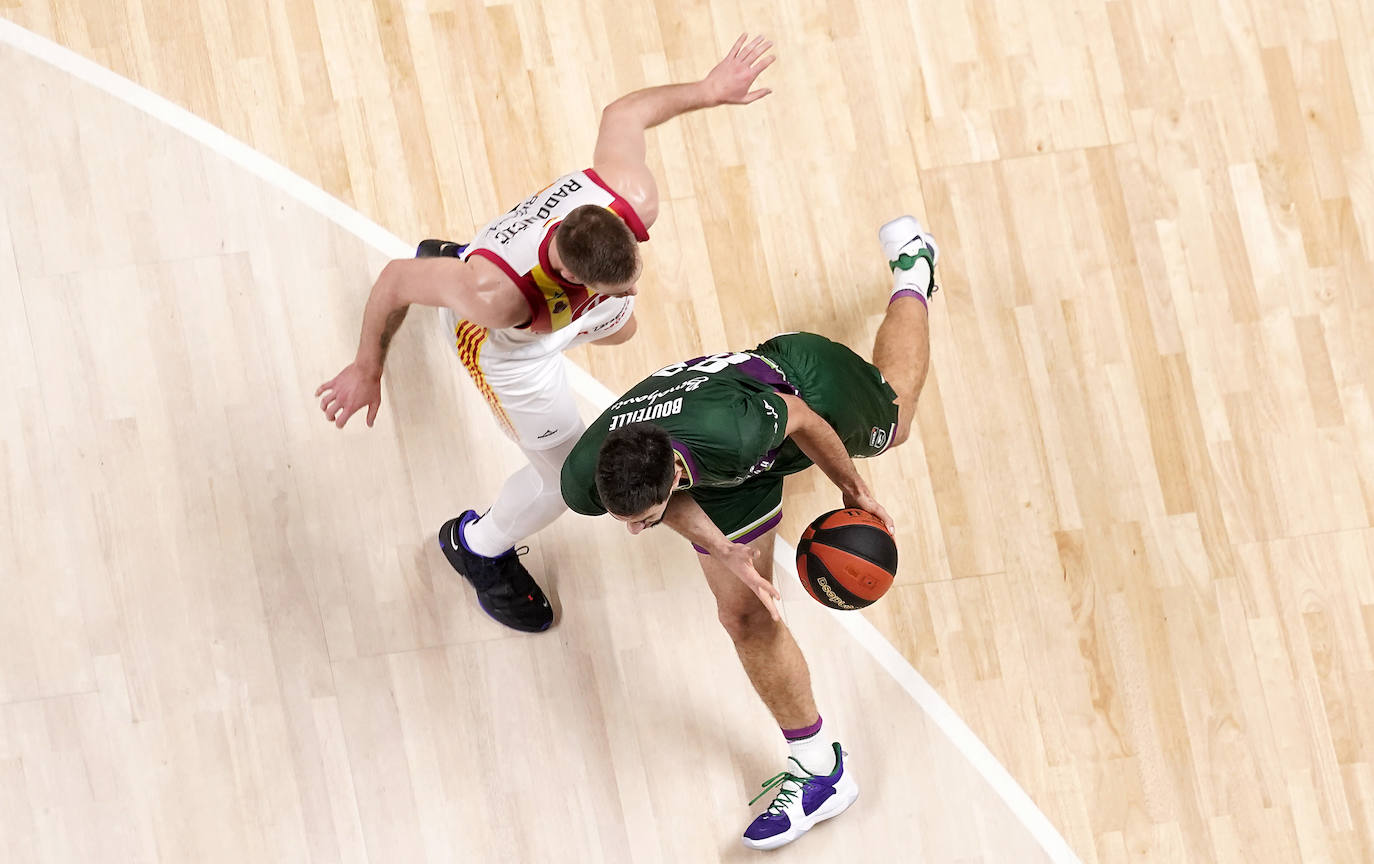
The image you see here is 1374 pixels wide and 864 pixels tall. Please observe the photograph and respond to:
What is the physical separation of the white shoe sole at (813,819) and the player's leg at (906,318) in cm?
120

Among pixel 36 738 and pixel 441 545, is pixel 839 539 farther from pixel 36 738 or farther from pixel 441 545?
pixel 36 738

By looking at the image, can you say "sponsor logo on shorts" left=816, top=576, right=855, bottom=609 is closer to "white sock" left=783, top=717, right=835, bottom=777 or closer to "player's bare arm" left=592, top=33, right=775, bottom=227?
"white sock" left=783, top=717, right=835, bottom=777

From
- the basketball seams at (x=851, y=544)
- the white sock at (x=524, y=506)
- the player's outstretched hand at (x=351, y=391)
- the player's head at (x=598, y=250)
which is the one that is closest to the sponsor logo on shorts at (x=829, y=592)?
the basketball seams at (x=851, y=544)

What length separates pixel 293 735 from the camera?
373 centimetres

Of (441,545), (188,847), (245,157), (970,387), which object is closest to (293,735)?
(188,847)

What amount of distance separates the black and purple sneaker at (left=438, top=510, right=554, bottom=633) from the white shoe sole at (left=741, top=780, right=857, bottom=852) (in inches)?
40.9

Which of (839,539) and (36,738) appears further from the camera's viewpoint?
(36,738)

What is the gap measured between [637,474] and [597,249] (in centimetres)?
57

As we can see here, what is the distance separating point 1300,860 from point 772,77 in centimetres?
326

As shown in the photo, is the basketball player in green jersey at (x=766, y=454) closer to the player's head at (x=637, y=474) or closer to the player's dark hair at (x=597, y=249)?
the player's head at (x=637, y=474)

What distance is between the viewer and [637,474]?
2588 mm

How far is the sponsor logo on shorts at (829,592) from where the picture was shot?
3.04 metres

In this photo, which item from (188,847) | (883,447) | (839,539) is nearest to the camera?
(839,539)

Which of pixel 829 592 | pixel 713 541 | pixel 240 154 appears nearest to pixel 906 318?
pixel 829 592
